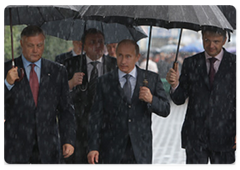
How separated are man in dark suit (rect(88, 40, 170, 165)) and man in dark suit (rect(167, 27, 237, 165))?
1.28 feet

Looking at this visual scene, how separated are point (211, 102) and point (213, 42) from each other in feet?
2.17

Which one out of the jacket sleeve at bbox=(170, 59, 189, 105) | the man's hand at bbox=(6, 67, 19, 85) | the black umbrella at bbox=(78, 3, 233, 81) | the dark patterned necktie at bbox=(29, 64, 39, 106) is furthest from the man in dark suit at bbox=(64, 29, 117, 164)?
the man's hand at bbox=(6, 67, 19, 85)

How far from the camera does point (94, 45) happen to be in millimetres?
7051

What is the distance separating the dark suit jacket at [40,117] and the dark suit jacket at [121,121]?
0.32 m

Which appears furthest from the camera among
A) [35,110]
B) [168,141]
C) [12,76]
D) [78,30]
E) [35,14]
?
[168,141]

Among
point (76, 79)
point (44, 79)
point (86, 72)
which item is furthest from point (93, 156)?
point (86, 72)

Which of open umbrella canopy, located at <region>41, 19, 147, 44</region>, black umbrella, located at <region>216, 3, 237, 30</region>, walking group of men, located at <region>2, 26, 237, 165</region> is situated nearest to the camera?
walking group of men, located at <region>2, 26, 237, 165</region>

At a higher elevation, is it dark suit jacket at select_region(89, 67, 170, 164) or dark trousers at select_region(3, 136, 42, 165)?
dark suit jacket at select_region(89, 67, 170, 164)

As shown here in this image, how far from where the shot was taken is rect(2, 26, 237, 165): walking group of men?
5.64 m

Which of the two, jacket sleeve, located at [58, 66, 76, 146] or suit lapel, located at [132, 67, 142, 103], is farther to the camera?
suit lapel, located at [132, 67, 142, 103]

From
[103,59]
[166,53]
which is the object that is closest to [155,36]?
[166,53]

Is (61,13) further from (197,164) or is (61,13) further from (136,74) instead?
(197,164)

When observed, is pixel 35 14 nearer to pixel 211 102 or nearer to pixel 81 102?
pixel 81 102

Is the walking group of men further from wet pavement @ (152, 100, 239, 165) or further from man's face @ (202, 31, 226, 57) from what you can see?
wet pavement @ (152, 100, 239, 165)
